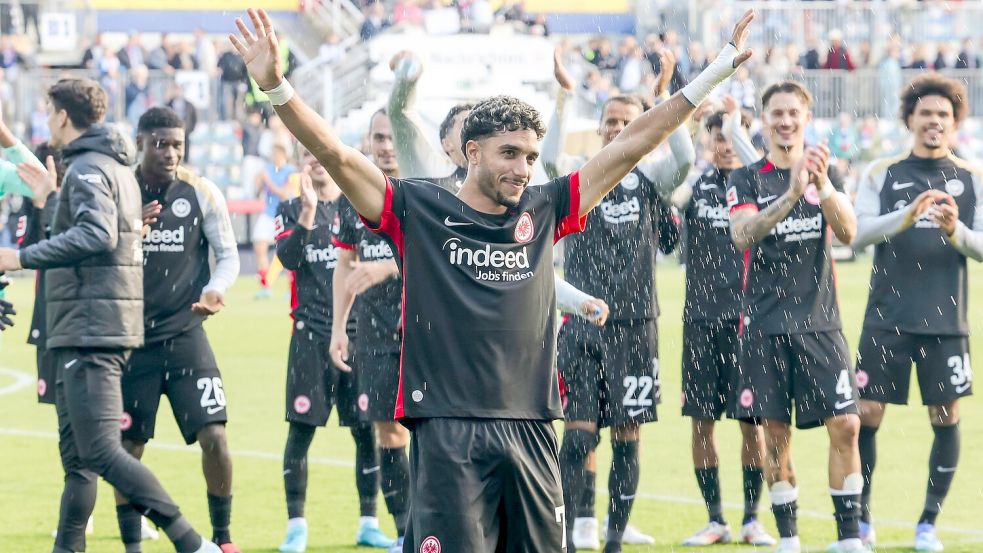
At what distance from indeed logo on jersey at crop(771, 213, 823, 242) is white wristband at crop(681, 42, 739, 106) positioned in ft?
7.66

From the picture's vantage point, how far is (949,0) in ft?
121

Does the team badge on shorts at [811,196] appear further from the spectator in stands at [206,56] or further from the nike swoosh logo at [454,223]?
the spectator in stands at [206,56]

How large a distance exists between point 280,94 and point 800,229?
3.49m

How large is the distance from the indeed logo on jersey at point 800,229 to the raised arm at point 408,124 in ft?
5.47

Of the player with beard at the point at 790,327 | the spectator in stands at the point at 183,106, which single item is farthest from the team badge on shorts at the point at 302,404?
the spectator in stands at the point at 183,106

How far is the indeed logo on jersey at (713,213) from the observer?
8.47 meters

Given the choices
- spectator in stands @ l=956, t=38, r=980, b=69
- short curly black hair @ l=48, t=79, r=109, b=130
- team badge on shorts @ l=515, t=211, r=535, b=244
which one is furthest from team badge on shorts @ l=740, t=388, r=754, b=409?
spectator in stands @ l=956, t=38, r=980, b=69

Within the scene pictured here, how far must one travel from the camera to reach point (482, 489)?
16.5 ft

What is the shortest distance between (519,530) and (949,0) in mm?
34256

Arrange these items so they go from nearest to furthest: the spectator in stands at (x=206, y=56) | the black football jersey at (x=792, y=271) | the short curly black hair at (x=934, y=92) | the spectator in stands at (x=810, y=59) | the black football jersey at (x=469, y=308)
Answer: the black football jersey at (x=469, y=308) < the black football jersey at (x=792, y=271) < the short curly black hair at (x=934, y=92) < the spectator in stands at (x=206, y=56) < the spectator in stands at (x=810, y=59)

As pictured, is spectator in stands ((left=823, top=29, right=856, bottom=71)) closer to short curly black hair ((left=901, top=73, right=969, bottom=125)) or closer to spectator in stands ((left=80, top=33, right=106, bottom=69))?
spectator in stands ((left=80, top=33, right=106, bottom=69))

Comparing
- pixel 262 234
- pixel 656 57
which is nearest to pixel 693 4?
pixel 656 57

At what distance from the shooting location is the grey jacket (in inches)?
269

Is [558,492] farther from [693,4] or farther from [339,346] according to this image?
[693,4]
